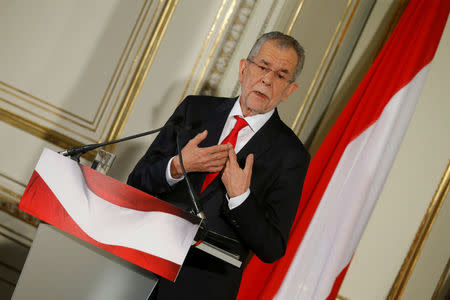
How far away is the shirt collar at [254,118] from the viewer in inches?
45.8

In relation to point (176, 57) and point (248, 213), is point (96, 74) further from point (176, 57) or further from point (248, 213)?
point (248, 213)

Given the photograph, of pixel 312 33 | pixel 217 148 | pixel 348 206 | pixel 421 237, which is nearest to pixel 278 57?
pixel 217 148

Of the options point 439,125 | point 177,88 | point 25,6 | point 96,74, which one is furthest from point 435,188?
point 25,6

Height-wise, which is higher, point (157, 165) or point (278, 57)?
point (278, 57)

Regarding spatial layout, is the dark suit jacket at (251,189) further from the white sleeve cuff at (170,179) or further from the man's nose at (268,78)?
the man's nose at (268,78)

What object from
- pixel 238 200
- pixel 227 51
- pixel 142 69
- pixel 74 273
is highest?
pixel 227 51

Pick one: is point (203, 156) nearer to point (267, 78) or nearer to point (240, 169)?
point (240, 169)

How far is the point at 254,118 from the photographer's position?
117 cm

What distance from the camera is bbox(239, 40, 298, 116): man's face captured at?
3.75 ft

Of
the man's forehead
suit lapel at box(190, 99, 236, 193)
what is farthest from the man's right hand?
the man's forehead

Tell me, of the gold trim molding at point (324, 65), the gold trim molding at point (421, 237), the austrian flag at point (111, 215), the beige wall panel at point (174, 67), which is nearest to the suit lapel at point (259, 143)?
the austrian flag at point (111, 215)

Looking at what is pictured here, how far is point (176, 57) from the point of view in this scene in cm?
189

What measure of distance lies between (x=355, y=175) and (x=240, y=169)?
86 cm

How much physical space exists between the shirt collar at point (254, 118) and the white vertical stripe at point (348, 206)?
2.10 feet
